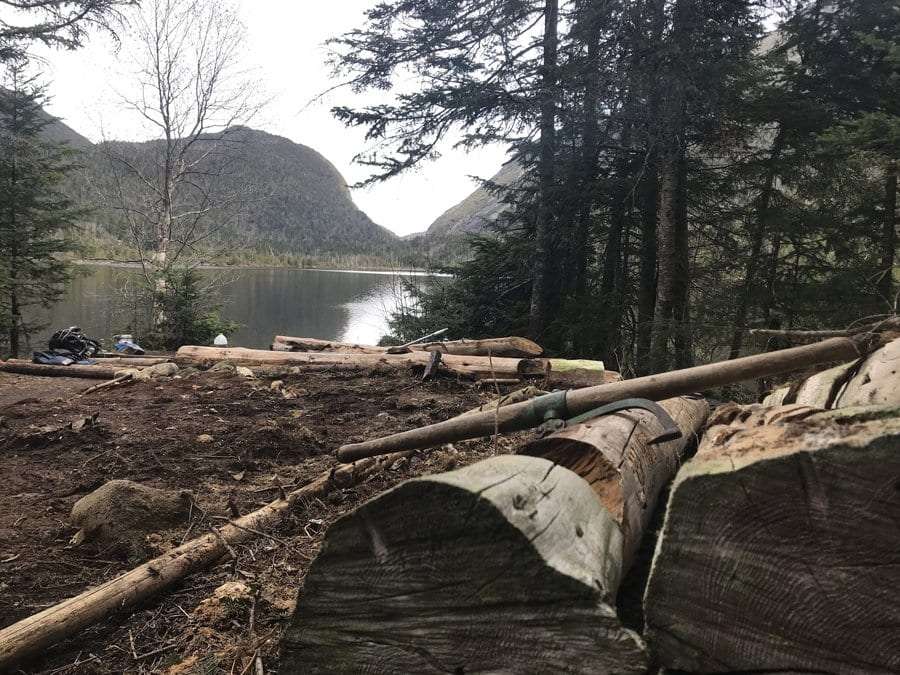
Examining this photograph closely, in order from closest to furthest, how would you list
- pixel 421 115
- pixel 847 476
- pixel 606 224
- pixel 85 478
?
pixel 847 476, pixel 85 478, pixel 421 115, pixel 606 224

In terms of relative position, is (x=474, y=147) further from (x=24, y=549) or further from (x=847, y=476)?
(x=847, y=476)

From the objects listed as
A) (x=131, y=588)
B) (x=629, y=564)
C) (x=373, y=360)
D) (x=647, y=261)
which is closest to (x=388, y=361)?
(x=373, y=360)

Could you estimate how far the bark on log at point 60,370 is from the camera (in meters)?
7.63

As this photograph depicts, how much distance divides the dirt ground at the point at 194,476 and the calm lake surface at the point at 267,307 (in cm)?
924

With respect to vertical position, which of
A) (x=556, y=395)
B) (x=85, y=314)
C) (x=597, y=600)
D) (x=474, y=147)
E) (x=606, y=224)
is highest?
(x=474, y=147)

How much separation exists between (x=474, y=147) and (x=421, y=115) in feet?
4.37

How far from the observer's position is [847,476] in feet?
2.93

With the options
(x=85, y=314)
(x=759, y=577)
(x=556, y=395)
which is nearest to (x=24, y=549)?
(x=556, y=395)

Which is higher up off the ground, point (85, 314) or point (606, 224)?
point (606, 224)

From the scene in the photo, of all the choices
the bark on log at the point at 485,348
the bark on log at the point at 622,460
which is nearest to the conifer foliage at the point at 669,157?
the bark on log at the point at 485,348

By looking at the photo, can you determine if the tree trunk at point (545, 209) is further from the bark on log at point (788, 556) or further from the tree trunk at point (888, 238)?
the bark on log at point (788, 556)

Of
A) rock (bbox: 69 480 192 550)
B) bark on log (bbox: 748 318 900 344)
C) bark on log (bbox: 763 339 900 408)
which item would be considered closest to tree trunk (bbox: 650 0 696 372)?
bark on log (bbox: 763 339 900 408)

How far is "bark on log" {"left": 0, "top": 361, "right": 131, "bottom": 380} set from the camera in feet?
25.0

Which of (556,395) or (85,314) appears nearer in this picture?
(556,395)
